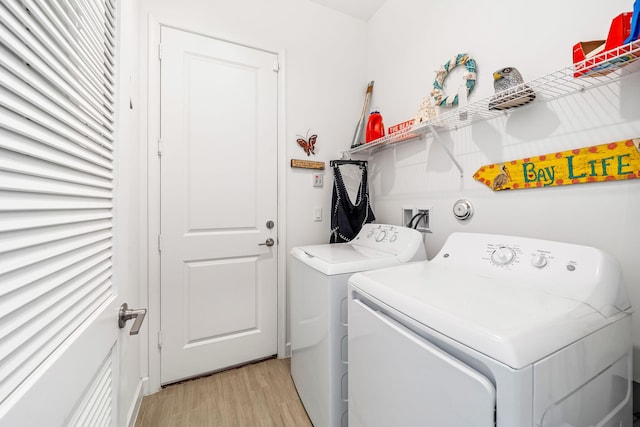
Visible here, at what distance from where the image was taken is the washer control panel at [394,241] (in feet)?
4.83

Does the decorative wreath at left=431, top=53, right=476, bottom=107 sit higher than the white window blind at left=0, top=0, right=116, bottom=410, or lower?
higher

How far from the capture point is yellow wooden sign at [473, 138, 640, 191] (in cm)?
94

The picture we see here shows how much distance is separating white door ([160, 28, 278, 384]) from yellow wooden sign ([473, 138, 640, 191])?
1488 mm

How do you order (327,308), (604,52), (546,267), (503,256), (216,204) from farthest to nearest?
(216,204) → (327,308) → (503,256) → (546,267) → (604,52)

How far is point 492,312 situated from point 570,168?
2.66 ft

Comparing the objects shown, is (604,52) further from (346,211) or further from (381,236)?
(346,211)

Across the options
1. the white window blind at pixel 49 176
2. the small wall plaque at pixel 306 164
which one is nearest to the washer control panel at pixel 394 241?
the small wall plaque at pixel 306 164

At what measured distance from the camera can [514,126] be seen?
A: 1.28 m

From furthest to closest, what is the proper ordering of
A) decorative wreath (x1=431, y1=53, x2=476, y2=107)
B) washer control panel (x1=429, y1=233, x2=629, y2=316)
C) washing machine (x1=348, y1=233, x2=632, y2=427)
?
1. decorative wreath (x1=431, y1=53, x2=476, y2=107)
2. washer control panel (x1=429, y1=233, x2=629, y2=316)
3. washing machine (x1=348, y1=233, x2=632, y2=427)

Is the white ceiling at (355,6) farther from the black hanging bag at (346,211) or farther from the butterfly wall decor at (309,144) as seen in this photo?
the black hanging bag at (346,211)

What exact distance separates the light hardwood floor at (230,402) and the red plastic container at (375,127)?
1.89m

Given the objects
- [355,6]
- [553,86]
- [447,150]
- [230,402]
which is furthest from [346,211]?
[355,6]

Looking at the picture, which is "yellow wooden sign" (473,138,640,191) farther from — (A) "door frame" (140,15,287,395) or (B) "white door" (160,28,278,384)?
(A) "door frame" (140,15,287,395)

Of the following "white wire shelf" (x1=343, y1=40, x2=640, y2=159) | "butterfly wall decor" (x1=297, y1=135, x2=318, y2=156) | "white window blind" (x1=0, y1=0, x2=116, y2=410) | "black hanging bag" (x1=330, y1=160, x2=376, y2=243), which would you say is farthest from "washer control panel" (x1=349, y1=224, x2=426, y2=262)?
"white window blind" (x1=0, y1=0, x2=116, y2=410)
